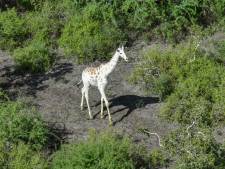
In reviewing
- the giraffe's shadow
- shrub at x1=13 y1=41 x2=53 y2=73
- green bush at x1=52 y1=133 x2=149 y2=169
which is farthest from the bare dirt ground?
green bush at x1=52 y1=133 x2=149 y2=169

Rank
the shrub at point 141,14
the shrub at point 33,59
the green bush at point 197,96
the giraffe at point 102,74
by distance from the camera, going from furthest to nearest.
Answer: the shrub at point 141,14 → the shrub at point 33,59 → the giraffe at point 102,74 → the green bush at point 197,96

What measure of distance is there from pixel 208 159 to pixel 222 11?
7.73 metres

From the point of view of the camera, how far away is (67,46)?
72.5ft

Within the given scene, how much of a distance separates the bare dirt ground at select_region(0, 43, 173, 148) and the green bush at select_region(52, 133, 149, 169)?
1.09m

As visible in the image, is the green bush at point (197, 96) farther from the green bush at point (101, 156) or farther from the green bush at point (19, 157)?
the green bush at point (19, 157)

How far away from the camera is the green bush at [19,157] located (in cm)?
1627

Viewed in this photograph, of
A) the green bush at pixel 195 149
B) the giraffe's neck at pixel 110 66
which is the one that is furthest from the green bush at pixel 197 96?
the giraffe's neck at pixel 110 66

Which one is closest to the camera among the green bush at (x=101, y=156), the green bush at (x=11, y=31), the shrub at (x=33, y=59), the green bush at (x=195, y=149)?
the green bush at (x=101, y=156)

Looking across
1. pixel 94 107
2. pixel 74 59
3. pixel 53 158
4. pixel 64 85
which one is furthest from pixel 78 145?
pixel 74 59

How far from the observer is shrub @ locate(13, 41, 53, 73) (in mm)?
21312

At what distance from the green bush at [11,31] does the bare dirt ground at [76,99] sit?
1.45 feet

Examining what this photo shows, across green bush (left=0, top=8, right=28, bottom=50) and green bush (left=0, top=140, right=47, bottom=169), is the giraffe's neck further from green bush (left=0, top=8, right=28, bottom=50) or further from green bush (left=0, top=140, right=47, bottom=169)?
green bush (left=0, top=8, right=28, bottom=50)

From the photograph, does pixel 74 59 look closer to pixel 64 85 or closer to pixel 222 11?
pixel 64 85

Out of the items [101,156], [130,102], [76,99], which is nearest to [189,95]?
[130,102]
